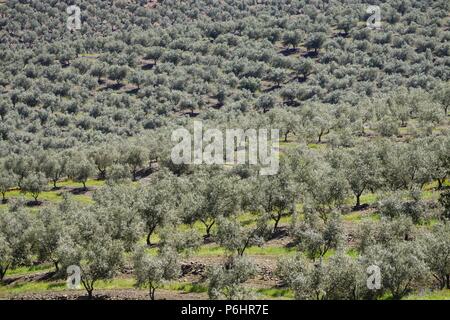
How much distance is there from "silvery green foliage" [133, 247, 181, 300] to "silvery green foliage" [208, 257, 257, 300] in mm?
6570

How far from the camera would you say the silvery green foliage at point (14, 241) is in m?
66.8

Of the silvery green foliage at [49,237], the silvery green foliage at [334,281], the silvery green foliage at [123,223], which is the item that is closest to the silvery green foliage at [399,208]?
the silvery green foliage at [334,281]

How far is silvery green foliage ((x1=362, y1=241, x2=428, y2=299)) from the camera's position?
4325 centimetres

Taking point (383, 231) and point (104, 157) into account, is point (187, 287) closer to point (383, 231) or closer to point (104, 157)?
point (383, 231)

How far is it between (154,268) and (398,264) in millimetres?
26171

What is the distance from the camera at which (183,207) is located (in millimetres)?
76438

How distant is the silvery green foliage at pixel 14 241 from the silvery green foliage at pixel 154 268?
27996 mm

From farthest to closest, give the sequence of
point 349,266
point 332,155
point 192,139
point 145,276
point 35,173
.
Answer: point 192,139 → point 35,173 → point 332,155 → point 145,276 → point 349,266

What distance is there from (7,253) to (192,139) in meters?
91.1

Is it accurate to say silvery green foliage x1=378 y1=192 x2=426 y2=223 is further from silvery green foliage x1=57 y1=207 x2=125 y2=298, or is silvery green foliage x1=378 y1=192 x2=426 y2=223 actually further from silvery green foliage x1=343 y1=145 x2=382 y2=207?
silvery green foliage x1=57 y1=207 x2=125 y2=298

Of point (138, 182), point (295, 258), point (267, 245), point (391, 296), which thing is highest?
point (295, 258)

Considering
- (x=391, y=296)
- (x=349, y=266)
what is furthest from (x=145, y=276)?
(x=391, y=296)
